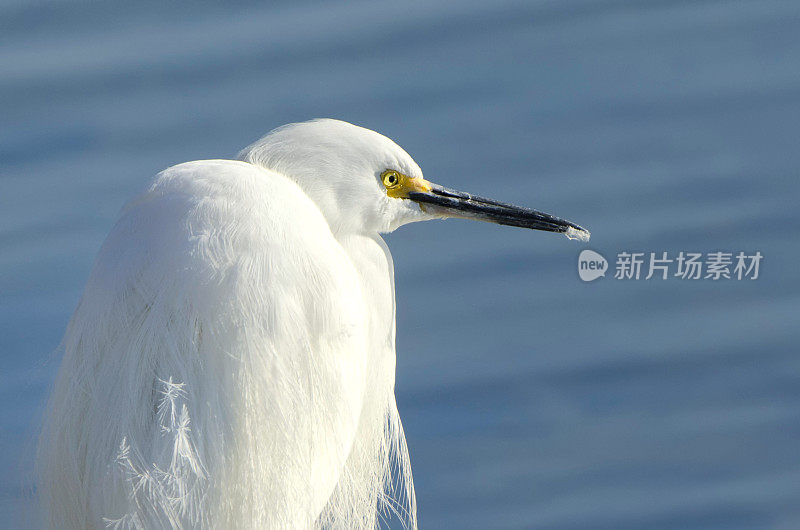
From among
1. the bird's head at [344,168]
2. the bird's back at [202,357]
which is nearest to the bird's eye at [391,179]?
the bird's head at [344,168]

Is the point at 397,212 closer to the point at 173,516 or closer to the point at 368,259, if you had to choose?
the point at 368,259

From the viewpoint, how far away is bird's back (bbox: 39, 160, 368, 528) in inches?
56.4

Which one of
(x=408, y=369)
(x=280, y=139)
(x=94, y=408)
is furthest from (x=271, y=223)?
(x=408, y=369)

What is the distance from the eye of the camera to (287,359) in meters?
1.48

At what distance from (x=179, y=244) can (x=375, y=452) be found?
0.55 metres

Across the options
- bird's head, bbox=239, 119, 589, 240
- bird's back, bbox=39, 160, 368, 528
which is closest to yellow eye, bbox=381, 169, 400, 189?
bird's head, bbox=239, 119, 589, 240

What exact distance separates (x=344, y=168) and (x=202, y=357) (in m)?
0.33

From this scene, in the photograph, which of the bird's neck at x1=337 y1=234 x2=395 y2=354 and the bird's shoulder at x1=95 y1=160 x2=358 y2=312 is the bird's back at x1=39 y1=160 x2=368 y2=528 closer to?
the bird's shoulder at x1=95 y1=160 x2=358 y2=312

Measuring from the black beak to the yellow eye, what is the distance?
0.03 meters

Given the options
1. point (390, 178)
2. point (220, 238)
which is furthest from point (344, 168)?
point (220, 238)

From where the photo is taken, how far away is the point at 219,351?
1441mm

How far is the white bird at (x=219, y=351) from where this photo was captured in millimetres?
1435

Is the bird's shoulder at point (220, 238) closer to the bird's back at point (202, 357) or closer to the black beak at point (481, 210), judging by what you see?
the bird's back at point (202, 357)

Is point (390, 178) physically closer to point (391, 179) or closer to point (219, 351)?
point (391, 179)
